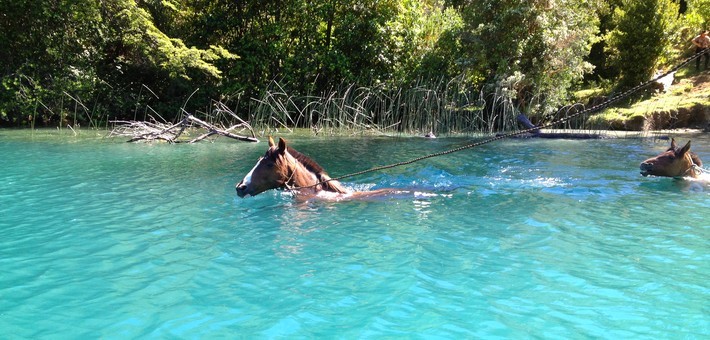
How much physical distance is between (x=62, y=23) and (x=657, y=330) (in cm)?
2900

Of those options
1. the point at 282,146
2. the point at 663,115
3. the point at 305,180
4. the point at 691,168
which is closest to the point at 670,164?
the point at 691,168

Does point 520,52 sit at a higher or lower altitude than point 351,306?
higher

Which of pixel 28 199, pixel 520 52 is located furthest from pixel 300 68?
pixel 28 199

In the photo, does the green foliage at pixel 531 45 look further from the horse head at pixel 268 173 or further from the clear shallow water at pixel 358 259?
the horse head at pixel 268 173

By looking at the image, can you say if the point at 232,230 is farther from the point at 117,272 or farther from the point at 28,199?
the point at 28,199

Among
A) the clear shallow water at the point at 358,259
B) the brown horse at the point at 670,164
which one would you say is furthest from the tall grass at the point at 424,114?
the brown horse at the point at 670,164

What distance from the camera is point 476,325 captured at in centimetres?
452

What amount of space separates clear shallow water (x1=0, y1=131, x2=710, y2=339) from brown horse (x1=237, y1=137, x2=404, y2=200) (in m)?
0.42

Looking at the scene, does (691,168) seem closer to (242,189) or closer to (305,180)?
(305,180)

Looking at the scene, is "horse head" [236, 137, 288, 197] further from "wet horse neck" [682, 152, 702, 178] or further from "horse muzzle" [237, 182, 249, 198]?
"wet horse neck" [682, 152, 702, 178]

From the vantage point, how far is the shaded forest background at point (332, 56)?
24.1 m

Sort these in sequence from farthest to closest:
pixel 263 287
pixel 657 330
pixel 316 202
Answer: pixel 316 202
pixel 263 287
pixel 657 330

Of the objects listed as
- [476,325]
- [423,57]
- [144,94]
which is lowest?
[476,325]

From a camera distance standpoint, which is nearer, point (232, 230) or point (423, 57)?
point (232, 230)
